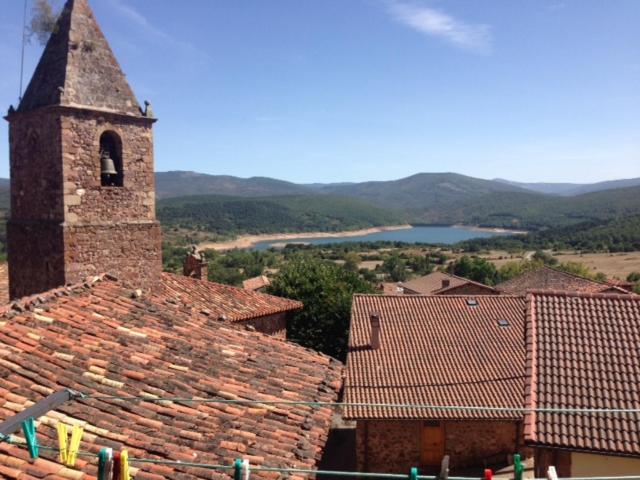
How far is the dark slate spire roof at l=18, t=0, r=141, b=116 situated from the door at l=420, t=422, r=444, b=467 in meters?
12.6

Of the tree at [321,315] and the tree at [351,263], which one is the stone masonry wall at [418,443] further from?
the tree at [351,263]

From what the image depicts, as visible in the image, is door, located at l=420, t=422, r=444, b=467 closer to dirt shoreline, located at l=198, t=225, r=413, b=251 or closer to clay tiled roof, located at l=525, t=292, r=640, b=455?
clay tiled roof, located at l=525, t=292, r=640, b=455

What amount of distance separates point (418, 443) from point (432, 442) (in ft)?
1.72

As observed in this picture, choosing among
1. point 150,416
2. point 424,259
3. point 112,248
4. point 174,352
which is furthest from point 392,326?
point 424,259

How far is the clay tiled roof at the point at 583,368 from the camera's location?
693 cm

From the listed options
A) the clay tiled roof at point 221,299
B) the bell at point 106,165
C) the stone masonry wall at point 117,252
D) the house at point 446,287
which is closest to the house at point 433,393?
the clay tiled roof at point 221,299

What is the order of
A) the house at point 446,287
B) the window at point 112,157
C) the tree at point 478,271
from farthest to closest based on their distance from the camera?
1. the tree at point 478,271
2. the house at point 446,287
3. the window at point 112,157

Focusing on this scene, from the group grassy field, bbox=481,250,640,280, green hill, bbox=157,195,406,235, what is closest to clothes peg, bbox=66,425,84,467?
grassy field, bbox=481,250,640,280

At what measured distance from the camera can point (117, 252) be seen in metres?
10.2

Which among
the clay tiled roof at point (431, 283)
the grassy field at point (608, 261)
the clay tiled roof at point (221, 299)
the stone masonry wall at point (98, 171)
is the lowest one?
the grassy field at point (608, 261)

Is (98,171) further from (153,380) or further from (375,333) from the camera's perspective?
(375,333)

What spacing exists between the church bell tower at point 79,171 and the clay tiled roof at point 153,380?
136 cm

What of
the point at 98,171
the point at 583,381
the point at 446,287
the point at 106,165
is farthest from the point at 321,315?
A: the point at 583,381

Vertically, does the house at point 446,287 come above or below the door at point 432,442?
above
